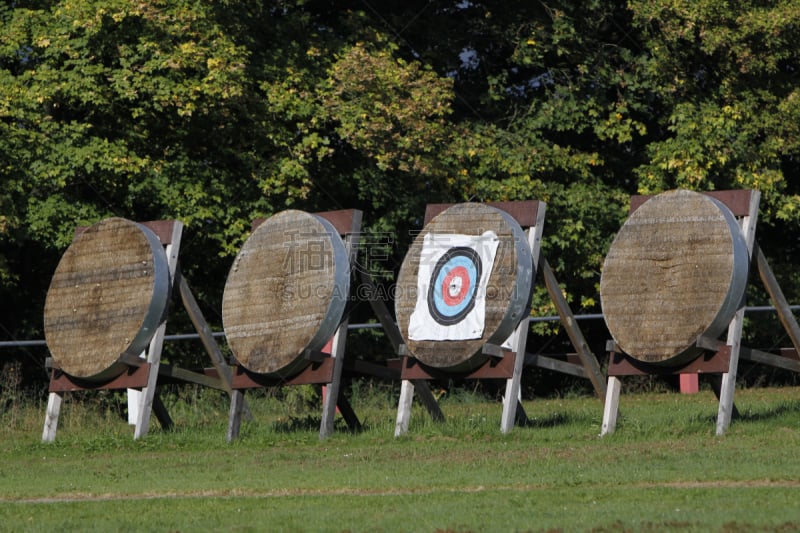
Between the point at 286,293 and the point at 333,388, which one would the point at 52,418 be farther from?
the point at 333,388

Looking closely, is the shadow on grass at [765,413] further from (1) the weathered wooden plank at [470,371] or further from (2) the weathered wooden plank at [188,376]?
(2) the weathered wooden plank at [188,376]

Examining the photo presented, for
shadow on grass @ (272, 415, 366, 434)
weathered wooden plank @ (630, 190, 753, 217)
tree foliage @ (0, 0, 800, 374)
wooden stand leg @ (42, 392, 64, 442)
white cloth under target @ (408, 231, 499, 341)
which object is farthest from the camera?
tree foliage @ (0, 0, 800, 374)

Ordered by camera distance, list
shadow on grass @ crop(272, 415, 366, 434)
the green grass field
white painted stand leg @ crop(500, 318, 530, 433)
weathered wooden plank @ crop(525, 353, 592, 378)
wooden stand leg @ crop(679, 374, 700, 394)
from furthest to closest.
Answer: wooden stand leg @ crop(679, 374, 700, 394), shadow on grass @ crop(272, 415, 366, 434), weathered wooden plank @ crop(525, 353, 592, 378), white painted stand leg @ crop(500, 318, 530, 433), the green grass field

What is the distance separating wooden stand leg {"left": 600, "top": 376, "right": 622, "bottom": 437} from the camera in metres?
14.1

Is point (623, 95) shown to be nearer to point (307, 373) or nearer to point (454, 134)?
point (454, 134)

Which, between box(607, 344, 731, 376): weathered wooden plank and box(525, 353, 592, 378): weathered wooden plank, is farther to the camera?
box(525, 353, 592, 378): weathered wooden plank

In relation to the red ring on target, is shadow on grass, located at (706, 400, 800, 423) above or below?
below

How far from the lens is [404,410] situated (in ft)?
49.1

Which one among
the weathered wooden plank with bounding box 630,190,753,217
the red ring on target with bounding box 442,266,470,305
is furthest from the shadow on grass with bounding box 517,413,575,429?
the weathered wooden plank with bounding box 630,190,753,217

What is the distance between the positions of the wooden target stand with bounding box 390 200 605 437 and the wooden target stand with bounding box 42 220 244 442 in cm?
224

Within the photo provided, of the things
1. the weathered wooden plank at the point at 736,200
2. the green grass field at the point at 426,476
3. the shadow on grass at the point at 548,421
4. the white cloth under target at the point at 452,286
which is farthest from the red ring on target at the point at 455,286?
the weathered wooden plank at the point at 736,200

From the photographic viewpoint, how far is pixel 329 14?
27.0 metres

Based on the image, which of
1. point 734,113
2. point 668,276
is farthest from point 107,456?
point 734,113

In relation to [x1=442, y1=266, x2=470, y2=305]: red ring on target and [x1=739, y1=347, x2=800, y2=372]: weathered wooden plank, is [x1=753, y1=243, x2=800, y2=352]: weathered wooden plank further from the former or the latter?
[x1=442, y1=266, x2=470, y2=305]: red ring on target
